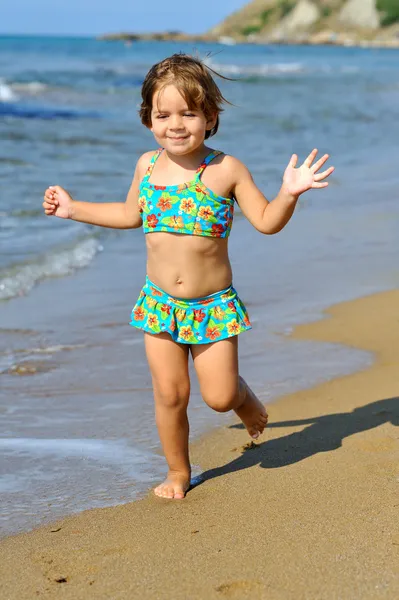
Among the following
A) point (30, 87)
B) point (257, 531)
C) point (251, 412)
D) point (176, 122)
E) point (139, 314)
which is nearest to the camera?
point (257, 531)

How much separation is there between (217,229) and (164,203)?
8.0 inches

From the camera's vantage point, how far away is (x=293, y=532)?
2.75 meters

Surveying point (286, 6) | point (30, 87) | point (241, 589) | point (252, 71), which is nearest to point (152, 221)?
point (241, 589)

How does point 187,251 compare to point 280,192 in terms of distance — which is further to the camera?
point 187,251

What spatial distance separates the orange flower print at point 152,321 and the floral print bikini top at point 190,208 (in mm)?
299

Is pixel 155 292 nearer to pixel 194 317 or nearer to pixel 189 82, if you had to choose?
pixel 194 317

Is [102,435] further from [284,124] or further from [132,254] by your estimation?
[284,124]

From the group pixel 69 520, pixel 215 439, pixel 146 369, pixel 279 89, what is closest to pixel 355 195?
pixel 146 369

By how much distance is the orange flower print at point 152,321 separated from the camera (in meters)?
3.23

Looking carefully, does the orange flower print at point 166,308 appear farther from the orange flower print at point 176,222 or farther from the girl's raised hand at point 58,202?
the girl's raised hand at point 58,202

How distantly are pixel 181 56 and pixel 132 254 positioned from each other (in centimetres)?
382

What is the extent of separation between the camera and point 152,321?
10.6 feet

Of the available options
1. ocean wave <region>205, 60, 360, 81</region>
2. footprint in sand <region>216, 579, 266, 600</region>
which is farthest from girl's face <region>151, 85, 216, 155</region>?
ocean wave <region>205, 60, 360, 81</region>

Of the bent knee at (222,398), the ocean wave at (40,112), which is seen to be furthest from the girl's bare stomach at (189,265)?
the ocean wave at (40,112)
